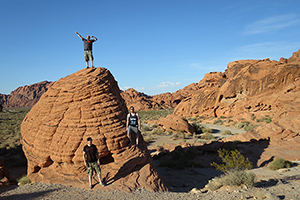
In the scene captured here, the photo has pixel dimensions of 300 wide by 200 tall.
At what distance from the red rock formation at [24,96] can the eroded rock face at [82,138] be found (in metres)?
150

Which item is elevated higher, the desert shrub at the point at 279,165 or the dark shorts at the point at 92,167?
the dark shorts at the point at 92,167

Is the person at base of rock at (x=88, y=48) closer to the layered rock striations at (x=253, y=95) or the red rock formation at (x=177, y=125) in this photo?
the layered rock striations at (x=253, y=95)

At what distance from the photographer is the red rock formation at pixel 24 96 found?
136375 mm

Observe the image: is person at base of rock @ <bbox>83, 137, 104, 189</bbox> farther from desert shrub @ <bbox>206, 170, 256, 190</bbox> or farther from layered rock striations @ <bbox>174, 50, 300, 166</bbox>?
layered rock striations @ <bbox>174, 50, 300, 166</bbox>

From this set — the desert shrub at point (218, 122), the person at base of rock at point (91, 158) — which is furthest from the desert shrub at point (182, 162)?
the desert shrub at point (218, 122)

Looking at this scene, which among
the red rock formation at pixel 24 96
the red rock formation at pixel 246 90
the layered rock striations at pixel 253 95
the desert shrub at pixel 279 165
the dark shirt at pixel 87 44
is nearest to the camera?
the dark shirt at pixel 87 44

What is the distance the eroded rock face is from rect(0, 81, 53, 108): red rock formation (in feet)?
491

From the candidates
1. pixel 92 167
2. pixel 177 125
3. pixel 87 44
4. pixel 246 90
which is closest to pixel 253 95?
pixel 246 90

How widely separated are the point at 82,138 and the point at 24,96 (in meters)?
171

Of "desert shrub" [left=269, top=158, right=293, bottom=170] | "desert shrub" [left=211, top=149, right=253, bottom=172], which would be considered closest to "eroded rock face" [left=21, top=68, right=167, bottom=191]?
"desert shrub" [left=211, top=149, right=253, bottom=172]

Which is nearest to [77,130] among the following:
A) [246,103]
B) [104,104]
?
A: [104,104]

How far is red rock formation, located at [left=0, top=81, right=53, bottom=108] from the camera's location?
447 feet

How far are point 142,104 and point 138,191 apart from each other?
6895cm

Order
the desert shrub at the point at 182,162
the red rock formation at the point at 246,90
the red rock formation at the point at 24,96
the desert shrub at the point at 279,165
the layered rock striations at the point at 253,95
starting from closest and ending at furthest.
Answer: the desert shrub at the point at 279,165 → the desert shrub at the point at 182,162 → the layered rock striations at the point at 253,95 → the red rock formation at the point at 246,90 → the red rock formation at the point at 24,96
